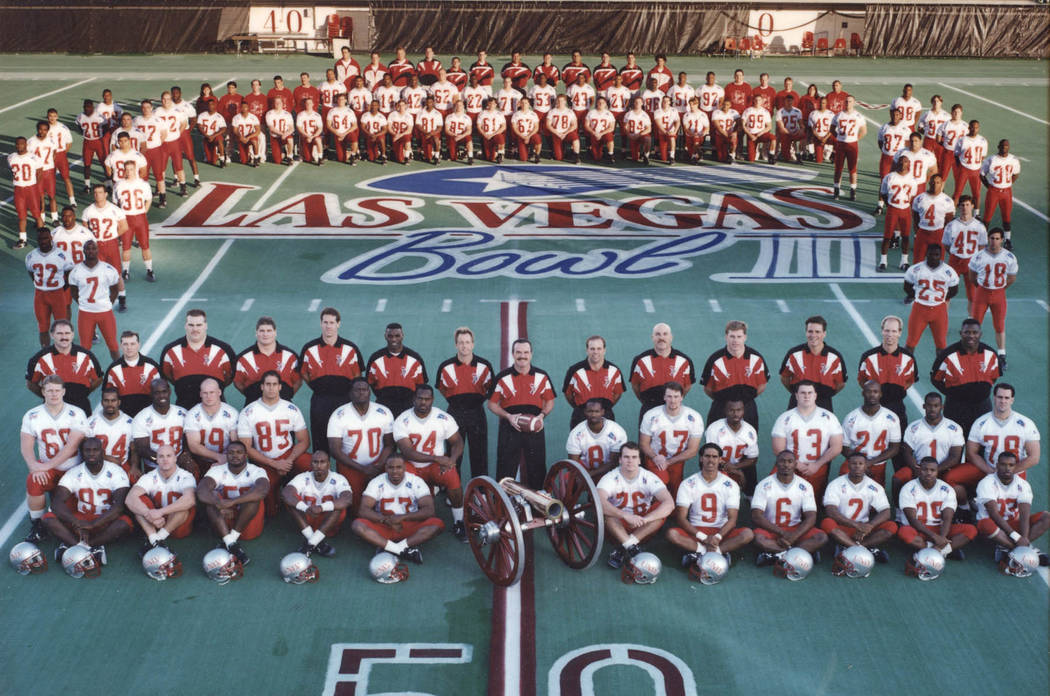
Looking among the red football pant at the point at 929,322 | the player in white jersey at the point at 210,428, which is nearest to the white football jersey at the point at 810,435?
the red football pant at the point at 929,322

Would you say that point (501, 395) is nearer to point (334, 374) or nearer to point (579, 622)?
point (334, 374)

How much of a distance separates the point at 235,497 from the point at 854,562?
5.11 meters

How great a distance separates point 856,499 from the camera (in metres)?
9.49

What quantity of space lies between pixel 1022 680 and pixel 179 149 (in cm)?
1757

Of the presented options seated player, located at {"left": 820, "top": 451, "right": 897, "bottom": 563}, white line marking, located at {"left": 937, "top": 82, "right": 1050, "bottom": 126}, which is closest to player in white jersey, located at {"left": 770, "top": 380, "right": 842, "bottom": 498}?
seated player, located at {"left": 820, "top": 451, "right": 897, "bottom": 563}

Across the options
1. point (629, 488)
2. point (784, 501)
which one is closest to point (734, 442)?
point (784, 501)

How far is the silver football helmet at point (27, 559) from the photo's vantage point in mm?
9156

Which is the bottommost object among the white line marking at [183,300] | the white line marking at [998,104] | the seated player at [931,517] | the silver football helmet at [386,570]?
the silver football helmet at [386,570]

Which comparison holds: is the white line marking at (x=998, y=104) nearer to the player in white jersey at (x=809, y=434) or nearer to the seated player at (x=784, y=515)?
the player in white jersey at (x=809, y=434)

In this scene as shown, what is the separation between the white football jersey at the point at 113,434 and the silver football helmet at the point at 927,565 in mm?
6632

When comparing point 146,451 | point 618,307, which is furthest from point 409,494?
point 618,307

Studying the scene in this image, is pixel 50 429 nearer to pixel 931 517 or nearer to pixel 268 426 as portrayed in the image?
pixel 268 426

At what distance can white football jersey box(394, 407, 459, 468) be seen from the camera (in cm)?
995

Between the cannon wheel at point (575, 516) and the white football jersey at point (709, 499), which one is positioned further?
the white football jersey at point (709, 499)
